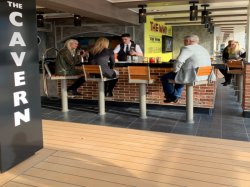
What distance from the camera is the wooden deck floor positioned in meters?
2.58

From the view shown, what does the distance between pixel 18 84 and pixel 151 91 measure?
138 inches

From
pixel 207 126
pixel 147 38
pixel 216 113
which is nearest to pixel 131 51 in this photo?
pixel 216 113

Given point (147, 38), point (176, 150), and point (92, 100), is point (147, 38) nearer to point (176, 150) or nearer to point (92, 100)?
point (92, 100)

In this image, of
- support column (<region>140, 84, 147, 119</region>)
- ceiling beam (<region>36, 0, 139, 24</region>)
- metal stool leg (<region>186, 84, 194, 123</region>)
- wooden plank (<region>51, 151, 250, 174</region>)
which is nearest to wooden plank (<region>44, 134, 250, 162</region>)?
wooden plank (<region>51, 151, 250, 174</region>)

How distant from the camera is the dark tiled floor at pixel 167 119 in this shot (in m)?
4.47

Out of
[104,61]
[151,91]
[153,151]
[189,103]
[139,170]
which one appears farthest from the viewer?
[151,91]

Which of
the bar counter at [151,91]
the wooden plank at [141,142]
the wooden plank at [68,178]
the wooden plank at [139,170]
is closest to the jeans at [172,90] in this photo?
the bar counter at [151,91]

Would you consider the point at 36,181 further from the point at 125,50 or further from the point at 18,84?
the point at 125,50

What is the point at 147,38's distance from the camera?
10.6 metres

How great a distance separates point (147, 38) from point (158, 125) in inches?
248

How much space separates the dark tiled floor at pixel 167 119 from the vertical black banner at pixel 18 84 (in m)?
1.97

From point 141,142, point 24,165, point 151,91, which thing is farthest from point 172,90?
point 24,165

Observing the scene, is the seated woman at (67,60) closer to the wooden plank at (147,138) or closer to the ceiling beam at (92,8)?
the ceiling beam at (92,8)

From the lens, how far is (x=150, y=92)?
598 centimetres
